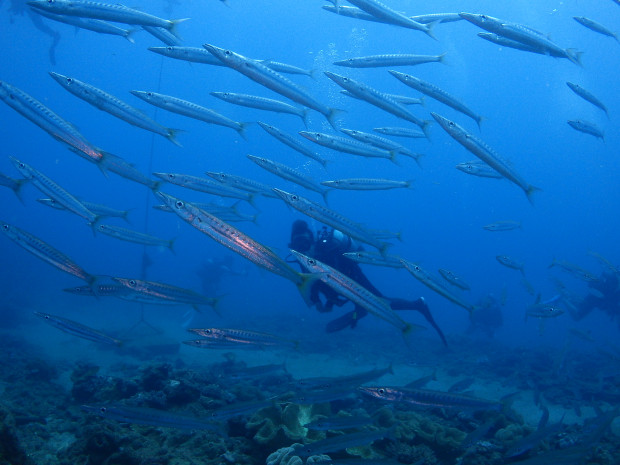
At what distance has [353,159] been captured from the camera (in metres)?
129

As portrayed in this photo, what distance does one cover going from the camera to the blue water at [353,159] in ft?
126

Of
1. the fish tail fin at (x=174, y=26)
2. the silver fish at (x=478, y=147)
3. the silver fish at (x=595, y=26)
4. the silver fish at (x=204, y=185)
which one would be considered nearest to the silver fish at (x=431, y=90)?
the silver fish at (x=478, y=147)

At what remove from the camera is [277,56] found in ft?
345

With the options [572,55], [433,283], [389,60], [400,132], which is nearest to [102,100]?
[389,60]

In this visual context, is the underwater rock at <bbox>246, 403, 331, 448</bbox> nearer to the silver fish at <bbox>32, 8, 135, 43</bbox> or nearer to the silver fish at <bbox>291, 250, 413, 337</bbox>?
the silver fish at <bbox>291, 250, 413, 337</bbox>

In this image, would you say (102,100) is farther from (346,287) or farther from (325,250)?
(325,250)

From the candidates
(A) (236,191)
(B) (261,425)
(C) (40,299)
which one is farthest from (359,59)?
(C) (40,299)

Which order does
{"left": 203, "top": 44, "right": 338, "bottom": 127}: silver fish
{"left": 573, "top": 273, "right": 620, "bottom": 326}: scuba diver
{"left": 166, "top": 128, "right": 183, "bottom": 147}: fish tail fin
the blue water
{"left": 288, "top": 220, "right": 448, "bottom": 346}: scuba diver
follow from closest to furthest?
1. {"left": 203, "top": 44, "right": 338, "bottom": 127}: silver fish
2. {"left": 166, "top": 128, "right": 183, "bottom": 147}: fish tail fin
3. {"left": 288, "top": 220, "right": 448, "bottom": 346}: scuba diver
4. {"left": 573, "top": 273, "right": 620, "bottom": 326}: scuba diver
5. the blue water

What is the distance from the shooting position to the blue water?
126 ft

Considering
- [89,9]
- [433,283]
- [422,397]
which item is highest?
[89,9]

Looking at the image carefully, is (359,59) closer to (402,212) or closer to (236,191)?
(236,191)

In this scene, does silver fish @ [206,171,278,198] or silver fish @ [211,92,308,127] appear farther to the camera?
silver fish @ [206,171,278,198]

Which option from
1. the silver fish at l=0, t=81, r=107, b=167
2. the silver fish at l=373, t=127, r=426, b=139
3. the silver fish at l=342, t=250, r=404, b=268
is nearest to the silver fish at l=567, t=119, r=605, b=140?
the silver fish at l=373, t=127, r=426, b=139

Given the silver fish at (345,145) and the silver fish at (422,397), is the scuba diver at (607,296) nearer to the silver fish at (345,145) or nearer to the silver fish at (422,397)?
the silver fish at (345,145)
